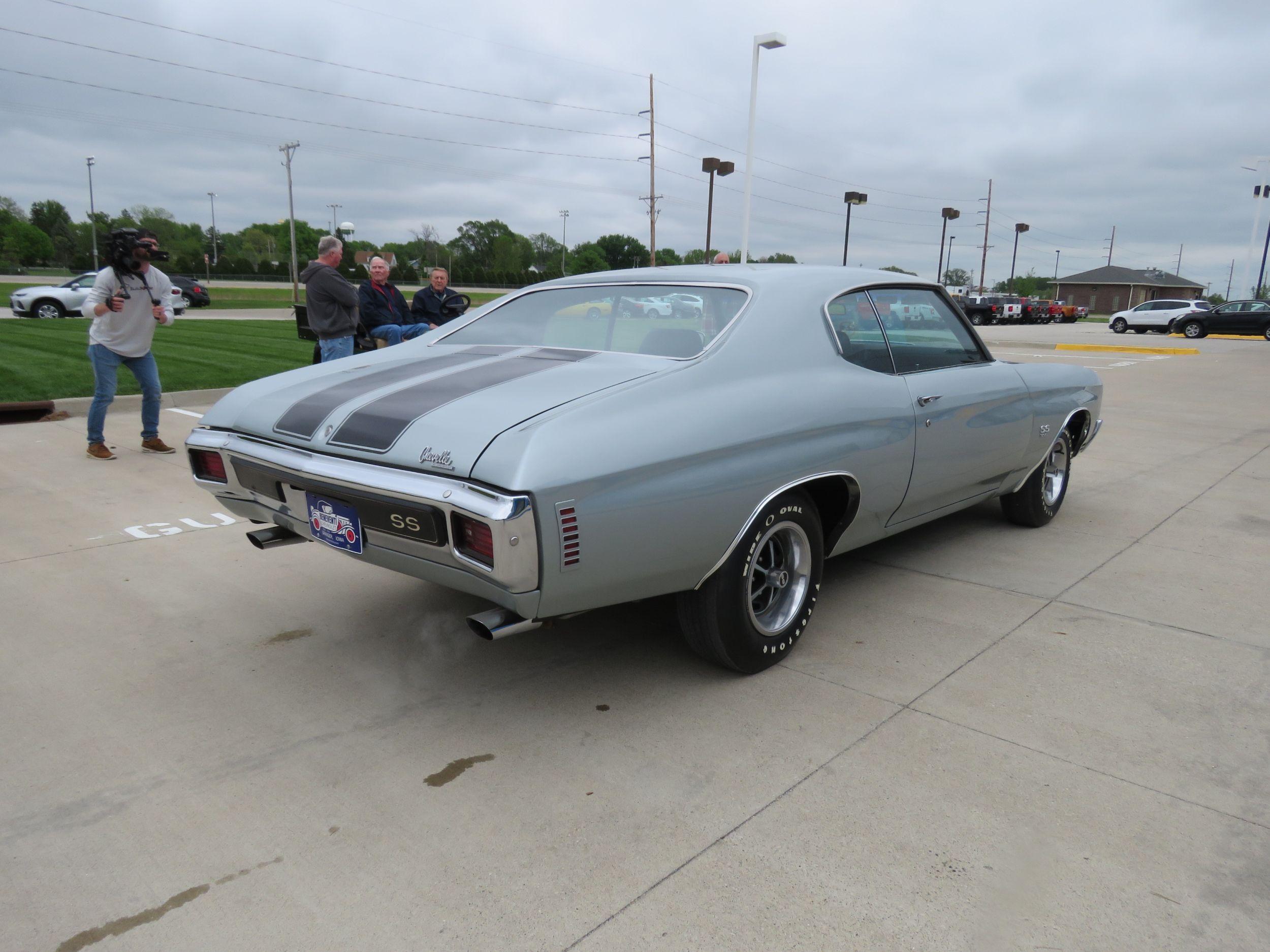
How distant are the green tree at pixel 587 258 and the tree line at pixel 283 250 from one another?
0.18m

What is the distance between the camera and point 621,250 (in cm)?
11119

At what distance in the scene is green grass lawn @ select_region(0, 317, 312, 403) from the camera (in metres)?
9.42

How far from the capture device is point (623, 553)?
2500 mm

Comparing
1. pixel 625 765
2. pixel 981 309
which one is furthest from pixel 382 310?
pixel 981 309

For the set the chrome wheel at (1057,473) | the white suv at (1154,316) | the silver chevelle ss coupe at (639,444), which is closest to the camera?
the silver chevelle ss coupe at (639,444)

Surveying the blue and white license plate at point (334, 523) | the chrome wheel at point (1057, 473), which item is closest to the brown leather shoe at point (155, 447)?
the blue and white license plate at point (334, 523)

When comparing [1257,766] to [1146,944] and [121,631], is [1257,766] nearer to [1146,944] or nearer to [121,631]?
[1146,944]

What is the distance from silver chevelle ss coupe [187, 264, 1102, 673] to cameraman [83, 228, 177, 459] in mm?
3914

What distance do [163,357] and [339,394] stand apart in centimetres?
1091

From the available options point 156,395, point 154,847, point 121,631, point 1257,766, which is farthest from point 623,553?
point 156,395

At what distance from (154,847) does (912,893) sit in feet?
6.18

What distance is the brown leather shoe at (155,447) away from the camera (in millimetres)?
6844

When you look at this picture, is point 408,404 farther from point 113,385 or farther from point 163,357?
point 163,357

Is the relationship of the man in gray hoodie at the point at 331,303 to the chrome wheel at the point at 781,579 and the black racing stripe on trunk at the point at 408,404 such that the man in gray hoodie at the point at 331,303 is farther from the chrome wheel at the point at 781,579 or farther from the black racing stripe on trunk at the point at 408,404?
the chrome wheel at the point at 781,579
